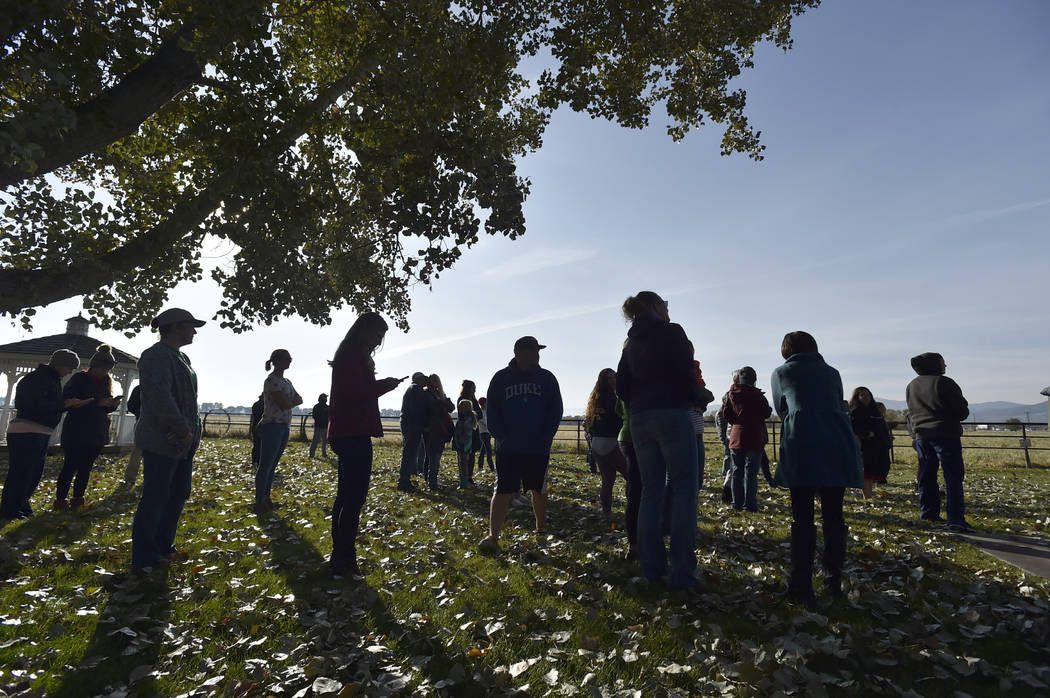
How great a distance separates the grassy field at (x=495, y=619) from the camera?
2.91 meters

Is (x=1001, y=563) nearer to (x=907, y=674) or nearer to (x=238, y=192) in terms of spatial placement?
(x=907, y=674)

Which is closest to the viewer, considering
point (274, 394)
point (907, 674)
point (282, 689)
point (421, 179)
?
point (282, 689)

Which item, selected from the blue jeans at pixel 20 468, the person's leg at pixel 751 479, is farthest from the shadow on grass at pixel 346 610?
the person's leg at pixel 751 479

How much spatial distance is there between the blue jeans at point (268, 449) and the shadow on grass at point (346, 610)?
2057 millimetres

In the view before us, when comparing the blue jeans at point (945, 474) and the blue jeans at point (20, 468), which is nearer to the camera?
→ the blue jeans at point (20, 468)

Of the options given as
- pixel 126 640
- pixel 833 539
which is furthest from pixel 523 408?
pixel 126 640

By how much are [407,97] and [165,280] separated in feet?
26.6

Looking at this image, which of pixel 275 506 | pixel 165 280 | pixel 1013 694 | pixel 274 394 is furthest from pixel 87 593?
pixel 165 280

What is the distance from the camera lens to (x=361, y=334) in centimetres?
520

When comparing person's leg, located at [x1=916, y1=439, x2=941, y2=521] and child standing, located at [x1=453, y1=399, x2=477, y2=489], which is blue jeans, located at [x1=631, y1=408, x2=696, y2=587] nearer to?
person's leg, located at [x1=916, y1=439, x2=941, y2=521]

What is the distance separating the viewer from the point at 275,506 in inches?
328

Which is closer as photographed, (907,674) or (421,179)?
(907,674)

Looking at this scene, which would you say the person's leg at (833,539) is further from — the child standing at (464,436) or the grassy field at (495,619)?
the child standing at (464,436)

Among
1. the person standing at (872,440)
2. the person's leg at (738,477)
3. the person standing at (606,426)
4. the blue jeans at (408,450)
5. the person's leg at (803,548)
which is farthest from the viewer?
the blue jeans at (408,450)
